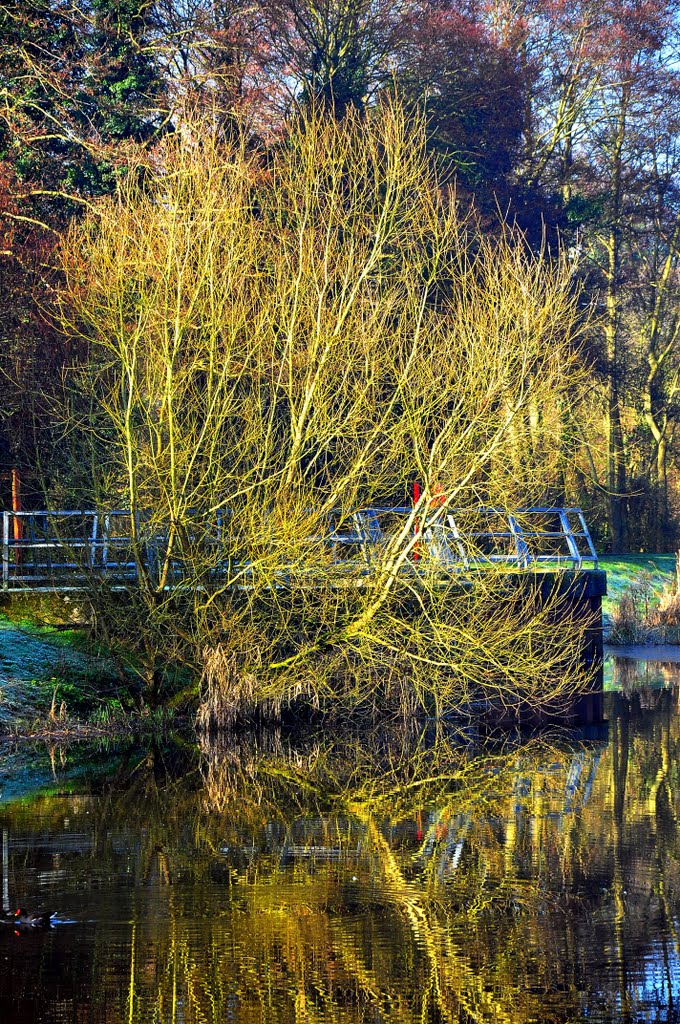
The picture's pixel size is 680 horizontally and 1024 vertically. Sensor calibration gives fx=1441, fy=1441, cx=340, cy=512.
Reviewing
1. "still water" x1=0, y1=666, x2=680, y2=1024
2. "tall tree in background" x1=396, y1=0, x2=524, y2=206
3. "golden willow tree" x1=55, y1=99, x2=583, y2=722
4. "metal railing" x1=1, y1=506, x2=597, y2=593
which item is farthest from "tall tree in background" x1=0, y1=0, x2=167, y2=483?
"still water" x1=0, y1=666, x2=680, y2=1024

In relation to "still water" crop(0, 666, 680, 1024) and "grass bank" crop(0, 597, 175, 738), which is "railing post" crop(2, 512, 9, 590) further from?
"still water" crop(0, 666, 680, 1024)

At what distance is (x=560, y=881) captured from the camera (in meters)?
10.8

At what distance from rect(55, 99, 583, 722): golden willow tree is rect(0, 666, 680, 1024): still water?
1.39 metres

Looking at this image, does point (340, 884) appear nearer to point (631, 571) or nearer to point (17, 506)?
point (17, 506)

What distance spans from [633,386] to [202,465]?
26.3 meters

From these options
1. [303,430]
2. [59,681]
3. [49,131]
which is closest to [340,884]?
[303,430]

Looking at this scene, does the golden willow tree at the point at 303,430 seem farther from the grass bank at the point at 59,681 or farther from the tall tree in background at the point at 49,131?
the tall tree in background at the point at 49,131

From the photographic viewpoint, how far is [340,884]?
35.1 ft

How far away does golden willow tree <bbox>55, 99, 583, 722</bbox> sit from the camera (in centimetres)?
1647

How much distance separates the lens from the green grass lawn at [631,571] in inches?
1277

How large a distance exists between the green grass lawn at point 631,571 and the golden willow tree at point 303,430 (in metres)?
14.8

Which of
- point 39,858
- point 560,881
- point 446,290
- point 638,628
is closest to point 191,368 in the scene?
point 39,858

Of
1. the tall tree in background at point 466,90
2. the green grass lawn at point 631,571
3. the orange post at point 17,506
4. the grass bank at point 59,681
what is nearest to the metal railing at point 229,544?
the grass bank at point 59,681

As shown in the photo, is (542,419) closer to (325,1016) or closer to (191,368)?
(191,368)
